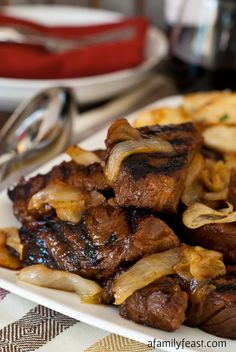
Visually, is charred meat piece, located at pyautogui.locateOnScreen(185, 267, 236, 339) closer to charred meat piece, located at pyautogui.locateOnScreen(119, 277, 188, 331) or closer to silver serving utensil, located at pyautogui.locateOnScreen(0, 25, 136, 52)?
charred meat piece, located at pyautogui.locateOnScreen(119, 277, 188, 331)

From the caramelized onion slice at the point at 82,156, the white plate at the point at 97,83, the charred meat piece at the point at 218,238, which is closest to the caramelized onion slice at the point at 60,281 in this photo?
the charred meat piece at the point at 218,238

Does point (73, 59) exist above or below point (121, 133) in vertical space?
below

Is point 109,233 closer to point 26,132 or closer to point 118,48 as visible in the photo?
point 26,132

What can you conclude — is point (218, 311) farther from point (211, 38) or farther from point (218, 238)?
point (211, 38)

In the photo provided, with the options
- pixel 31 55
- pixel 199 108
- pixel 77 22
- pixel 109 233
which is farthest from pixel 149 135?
pixel 77 22

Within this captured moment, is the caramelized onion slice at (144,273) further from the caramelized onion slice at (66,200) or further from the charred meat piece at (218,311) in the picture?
the caramelized onion slice at (66,200)

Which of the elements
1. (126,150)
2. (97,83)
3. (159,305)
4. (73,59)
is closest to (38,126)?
(97,83)
